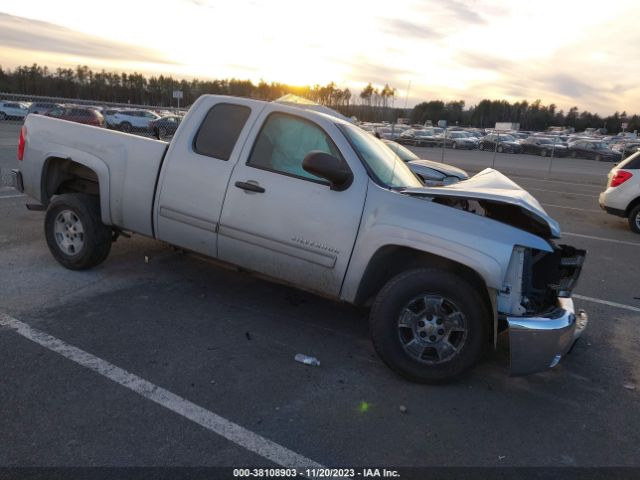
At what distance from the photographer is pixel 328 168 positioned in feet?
12.7

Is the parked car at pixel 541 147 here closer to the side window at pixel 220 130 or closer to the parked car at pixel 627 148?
the parked car at pixel 627 148

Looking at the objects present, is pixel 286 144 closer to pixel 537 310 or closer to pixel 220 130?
pixel 220 130

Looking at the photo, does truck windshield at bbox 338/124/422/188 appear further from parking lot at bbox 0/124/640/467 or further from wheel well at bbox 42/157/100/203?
wheel well at bbox 42/157/100/203

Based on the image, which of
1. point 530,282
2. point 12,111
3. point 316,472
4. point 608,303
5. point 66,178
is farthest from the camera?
point 12,111

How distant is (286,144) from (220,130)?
2.24ft

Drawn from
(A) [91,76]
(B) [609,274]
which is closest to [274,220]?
(B) [609,274]

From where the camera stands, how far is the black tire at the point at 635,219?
10.2 metres

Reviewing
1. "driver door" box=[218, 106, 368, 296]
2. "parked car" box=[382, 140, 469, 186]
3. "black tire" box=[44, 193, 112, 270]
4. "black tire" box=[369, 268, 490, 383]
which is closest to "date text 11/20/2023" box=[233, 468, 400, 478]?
"black tire" box=[369, 268, 490, 383]

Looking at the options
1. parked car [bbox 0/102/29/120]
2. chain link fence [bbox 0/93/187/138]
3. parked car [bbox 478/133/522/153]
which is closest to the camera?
chain link fence [bbox 0/93/187/138]

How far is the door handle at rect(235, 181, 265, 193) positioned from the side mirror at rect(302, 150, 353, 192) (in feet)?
1.79

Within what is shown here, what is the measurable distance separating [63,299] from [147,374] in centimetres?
165

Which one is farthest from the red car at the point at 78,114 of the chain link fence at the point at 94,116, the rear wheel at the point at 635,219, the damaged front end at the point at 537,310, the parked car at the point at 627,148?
the parked car at the point at 627,148

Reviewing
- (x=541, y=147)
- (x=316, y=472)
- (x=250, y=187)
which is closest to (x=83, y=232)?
(x=250, y=187)

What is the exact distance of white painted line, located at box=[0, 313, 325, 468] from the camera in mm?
2932
